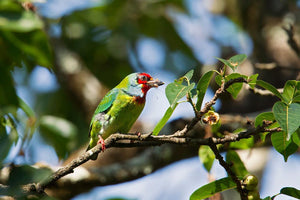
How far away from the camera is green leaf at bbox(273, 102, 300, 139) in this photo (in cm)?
180

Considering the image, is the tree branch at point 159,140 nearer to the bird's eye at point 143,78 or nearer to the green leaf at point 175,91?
the green leaf at point 175,91

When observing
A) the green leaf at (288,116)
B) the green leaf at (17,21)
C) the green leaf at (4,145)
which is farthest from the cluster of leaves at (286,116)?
the green leaf at (17,21)

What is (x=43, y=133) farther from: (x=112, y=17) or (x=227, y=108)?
(x=112, y=17)

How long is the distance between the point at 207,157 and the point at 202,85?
0.66m

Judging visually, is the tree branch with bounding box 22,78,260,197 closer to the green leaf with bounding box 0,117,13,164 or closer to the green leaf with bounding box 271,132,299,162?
the green leaf with bounding box 271,132,299,162

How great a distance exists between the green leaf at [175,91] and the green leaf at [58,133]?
2.16 metres

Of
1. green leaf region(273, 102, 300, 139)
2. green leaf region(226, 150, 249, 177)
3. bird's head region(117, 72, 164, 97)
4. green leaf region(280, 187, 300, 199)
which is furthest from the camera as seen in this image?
bird's head region(117, 72, 164, 97)

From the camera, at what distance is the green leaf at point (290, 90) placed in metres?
1.99

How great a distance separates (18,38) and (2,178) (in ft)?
3.89

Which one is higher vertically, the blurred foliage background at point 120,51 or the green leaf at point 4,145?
the blurred foliage background at point 120,51

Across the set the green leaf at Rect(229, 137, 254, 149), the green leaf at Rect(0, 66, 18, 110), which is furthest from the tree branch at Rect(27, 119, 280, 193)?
the green leaf at Rect(0, 66, 18, 110)

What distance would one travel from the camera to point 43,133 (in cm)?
422

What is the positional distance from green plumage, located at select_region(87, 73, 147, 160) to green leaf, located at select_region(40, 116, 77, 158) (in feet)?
1.15

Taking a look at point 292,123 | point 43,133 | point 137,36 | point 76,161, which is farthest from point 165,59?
point 292,123
